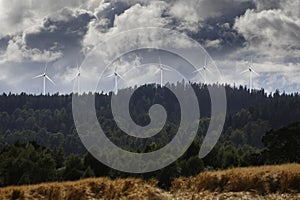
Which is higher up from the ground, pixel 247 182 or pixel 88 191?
pixel 247 182

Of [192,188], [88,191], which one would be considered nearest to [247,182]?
[192,188]

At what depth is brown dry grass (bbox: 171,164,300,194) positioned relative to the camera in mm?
15820

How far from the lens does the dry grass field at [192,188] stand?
14.3 metres

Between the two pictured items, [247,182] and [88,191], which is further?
[247,182]

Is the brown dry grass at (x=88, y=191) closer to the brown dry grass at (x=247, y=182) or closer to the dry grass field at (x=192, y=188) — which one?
the dry grass field at (x=192, y=188)

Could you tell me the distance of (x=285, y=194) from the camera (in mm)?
15250

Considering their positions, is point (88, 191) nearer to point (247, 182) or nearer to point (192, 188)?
point (192, 188)

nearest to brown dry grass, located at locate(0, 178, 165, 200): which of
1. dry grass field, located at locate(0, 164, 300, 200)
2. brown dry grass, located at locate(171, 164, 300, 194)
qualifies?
dry grass field, located at locate(0, 164, 300, 200)

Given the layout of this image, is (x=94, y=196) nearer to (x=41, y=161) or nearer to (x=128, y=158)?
(x=41, y=161)

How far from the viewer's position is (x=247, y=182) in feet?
52.2

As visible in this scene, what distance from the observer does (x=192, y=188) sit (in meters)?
15.9

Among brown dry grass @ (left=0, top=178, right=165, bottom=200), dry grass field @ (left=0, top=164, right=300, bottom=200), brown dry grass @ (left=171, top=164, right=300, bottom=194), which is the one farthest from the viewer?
brown dry grass @ (left=171, top=164, right=300, bottom=194)

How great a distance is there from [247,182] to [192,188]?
1.93 metres

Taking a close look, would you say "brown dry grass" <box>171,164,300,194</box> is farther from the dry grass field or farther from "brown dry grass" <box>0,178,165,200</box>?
"brown dry grass" <box>0,178,165,200</box>
